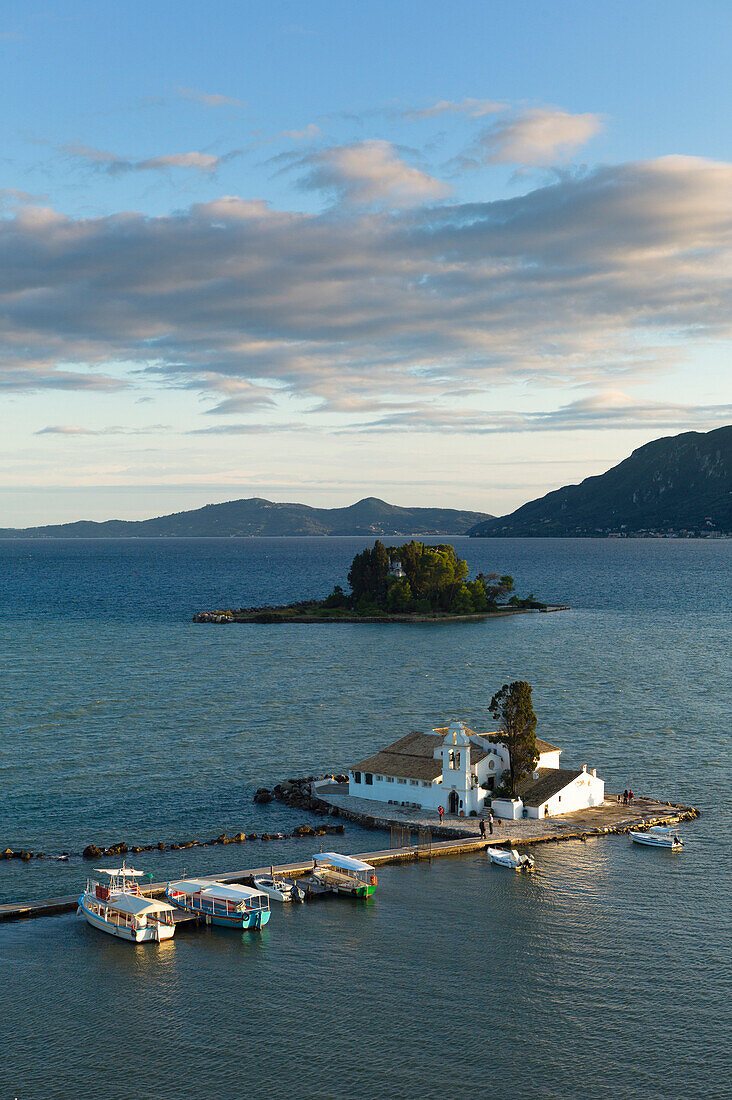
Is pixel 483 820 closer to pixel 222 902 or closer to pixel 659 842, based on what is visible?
pixel 659 842

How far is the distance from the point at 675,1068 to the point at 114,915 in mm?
28396

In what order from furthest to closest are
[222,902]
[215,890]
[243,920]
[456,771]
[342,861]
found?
[456,771] < [342,861] < [215,890] < [222,902] < [243,920]

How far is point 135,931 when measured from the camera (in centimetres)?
5288

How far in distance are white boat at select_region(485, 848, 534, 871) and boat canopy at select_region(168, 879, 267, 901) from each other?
1513 centimetres

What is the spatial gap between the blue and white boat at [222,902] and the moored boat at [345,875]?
4.05 meters

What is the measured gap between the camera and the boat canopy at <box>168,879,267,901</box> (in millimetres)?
54625

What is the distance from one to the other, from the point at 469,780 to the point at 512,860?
34.8 feet

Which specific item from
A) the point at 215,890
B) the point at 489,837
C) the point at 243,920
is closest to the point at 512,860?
the point at 489,837

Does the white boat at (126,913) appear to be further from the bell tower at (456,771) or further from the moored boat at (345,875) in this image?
the bell tower at (456,771)

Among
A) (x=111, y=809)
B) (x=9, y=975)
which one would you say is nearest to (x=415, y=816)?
(x=111, y=809)

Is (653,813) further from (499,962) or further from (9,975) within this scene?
(9,975)

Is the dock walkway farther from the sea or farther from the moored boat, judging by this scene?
the moored boat

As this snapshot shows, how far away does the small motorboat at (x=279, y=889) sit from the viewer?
58.2 meters

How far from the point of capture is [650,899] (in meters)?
57.7
